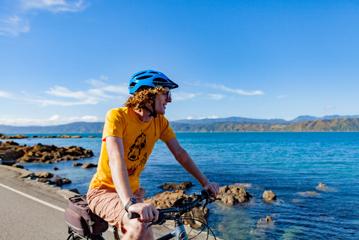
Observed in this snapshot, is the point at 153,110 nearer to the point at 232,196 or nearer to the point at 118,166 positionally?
the point at 118,166

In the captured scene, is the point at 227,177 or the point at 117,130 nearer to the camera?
the point at 117,130

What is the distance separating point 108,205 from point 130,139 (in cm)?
59

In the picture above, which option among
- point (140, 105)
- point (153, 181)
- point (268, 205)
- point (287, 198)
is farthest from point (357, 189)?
point (140, 105)

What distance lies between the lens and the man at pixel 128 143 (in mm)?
3125

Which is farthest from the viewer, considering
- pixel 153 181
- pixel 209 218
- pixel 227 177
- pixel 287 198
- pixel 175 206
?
pixel 227 177

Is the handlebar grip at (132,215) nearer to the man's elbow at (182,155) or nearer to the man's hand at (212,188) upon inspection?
the man's hand at (212,188)

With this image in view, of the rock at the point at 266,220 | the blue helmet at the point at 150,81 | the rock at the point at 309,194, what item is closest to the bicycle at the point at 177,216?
the blue helmet at the point at 150,81

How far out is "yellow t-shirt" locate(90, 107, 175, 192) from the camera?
10.8 feet

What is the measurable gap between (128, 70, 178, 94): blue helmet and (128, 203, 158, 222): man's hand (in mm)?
1119

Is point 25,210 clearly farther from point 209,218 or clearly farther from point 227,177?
point 227,177

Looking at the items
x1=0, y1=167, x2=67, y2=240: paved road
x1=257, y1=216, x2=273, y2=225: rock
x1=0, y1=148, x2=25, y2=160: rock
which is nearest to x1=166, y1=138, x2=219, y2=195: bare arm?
x1=0, y1=167, x2=67, y2=240: paved road

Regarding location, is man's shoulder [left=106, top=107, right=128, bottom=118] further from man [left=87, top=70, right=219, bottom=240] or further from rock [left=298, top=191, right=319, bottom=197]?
rock [left=298, top=191, right=319, bottom=197]

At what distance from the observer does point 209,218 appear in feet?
49.5

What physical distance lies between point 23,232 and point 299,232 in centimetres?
938
